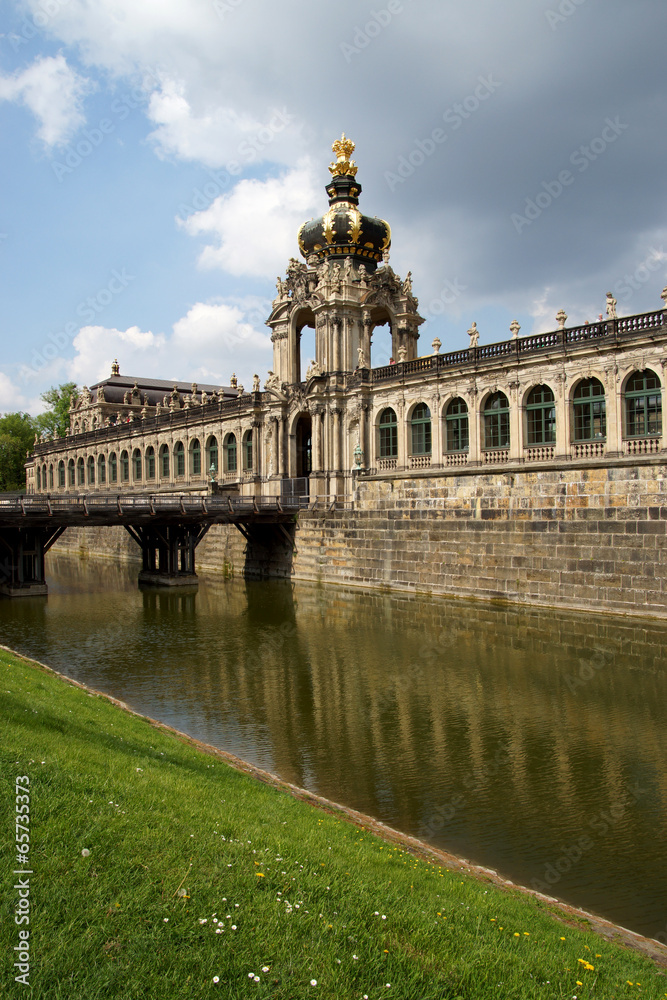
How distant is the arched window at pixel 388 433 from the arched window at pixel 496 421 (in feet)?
22.5

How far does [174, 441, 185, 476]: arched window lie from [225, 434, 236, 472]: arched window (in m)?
7.92

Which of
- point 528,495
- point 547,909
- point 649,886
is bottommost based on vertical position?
point 649,886

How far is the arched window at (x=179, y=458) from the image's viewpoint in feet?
210

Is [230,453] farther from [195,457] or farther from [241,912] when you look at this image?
[241,912]

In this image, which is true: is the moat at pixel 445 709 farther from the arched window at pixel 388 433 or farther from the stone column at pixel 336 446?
the stone column at pixel 336 446

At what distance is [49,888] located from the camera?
5906mm

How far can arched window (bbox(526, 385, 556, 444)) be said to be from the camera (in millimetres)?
34344

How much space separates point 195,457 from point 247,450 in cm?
880

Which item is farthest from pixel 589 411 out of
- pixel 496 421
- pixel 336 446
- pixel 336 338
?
pixel 336 338

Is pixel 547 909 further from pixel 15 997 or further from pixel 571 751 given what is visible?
pixel 571 751

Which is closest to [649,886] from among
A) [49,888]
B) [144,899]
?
[144,899]

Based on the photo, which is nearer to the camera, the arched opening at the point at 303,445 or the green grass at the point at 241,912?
the green grass at the point at 241,912

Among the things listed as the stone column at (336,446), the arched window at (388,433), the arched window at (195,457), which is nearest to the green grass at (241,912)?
the arched window at (388,433)

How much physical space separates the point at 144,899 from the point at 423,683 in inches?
591
